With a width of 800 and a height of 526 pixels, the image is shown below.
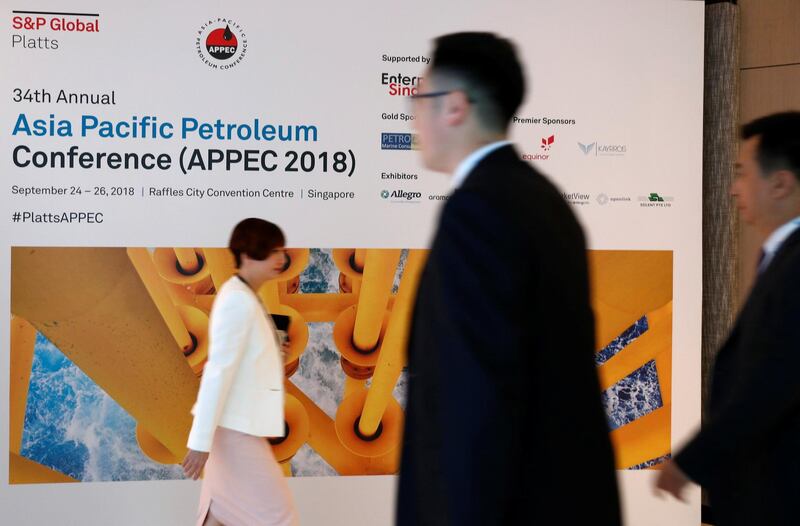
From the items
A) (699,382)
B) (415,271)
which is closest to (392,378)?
(415,271)

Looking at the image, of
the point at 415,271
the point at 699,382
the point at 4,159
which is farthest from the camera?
the point at 699,382

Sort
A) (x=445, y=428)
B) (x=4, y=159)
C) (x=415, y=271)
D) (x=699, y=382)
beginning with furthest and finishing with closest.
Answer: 1. (x=699, y=382)
2. (x=415, y=271)
3. (x=4, y=159)
4. (x=445, y=428)

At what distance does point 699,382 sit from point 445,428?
473 cm

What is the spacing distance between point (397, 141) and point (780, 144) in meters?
3.05

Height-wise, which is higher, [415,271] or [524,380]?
[415,271]

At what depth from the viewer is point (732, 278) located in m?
6.23

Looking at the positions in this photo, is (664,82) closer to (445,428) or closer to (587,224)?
(587,224)

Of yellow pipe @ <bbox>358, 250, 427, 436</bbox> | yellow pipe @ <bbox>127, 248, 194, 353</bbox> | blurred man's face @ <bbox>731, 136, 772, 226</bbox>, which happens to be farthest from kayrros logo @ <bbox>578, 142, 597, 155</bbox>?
blurred man's face @ <bbox>731, 136, 772, 226</bbox>

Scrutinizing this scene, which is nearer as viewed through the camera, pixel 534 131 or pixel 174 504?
pixel 174 504

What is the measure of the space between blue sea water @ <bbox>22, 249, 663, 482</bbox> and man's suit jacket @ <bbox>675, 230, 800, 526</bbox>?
317cm

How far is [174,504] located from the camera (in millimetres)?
5406

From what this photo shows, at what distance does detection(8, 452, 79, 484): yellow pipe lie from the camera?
5.22 meters

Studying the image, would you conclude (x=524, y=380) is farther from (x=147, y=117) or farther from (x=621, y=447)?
(x=621, y=447)

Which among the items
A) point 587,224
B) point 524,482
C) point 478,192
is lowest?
point 524,482
